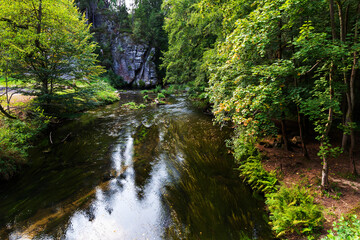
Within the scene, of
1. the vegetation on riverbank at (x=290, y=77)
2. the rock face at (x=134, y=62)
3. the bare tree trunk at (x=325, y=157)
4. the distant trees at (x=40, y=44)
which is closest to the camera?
the vegetation on riverbank at (x=290, y=77)

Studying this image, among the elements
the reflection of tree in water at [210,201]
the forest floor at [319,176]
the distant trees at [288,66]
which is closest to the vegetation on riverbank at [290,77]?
the distant trees at [288,66]

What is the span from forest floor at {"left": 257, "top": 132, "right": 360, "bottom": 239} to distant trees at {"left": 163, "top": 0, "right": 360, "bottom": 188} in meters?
0.35

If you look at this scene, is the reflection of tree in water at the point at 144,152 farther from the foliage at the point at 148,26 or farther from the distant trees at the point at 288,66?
the foliage at the point at 148,26

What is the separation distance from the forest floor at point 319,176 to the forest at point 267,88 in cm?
3

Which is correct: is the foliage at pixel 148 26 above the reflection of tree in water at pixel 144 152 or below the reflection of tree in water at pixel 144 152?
above

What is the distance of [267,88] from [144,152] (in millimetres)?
6591

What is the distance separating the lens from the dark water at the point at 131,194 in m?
4.11

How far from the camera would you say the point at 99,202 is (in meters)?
5.11

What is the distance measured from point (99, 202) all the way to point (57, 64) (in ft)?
33.0

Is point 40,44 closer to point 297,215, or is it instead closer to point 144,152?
point 144,152

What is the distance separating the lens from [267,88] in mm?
3609

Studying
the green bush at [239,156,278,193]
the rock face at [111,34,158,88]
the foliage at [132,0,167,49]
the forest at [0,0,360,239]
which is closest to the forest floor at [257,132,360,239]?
the forest at [0,0,360,239]

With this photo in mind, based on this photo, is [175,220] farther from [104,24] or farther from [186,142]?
[104,24]

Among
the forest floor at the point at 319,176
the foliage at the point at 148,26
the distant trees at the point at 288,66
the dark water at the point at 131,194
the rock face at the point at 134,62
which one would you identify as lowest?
the dark water at the point at 131,194
